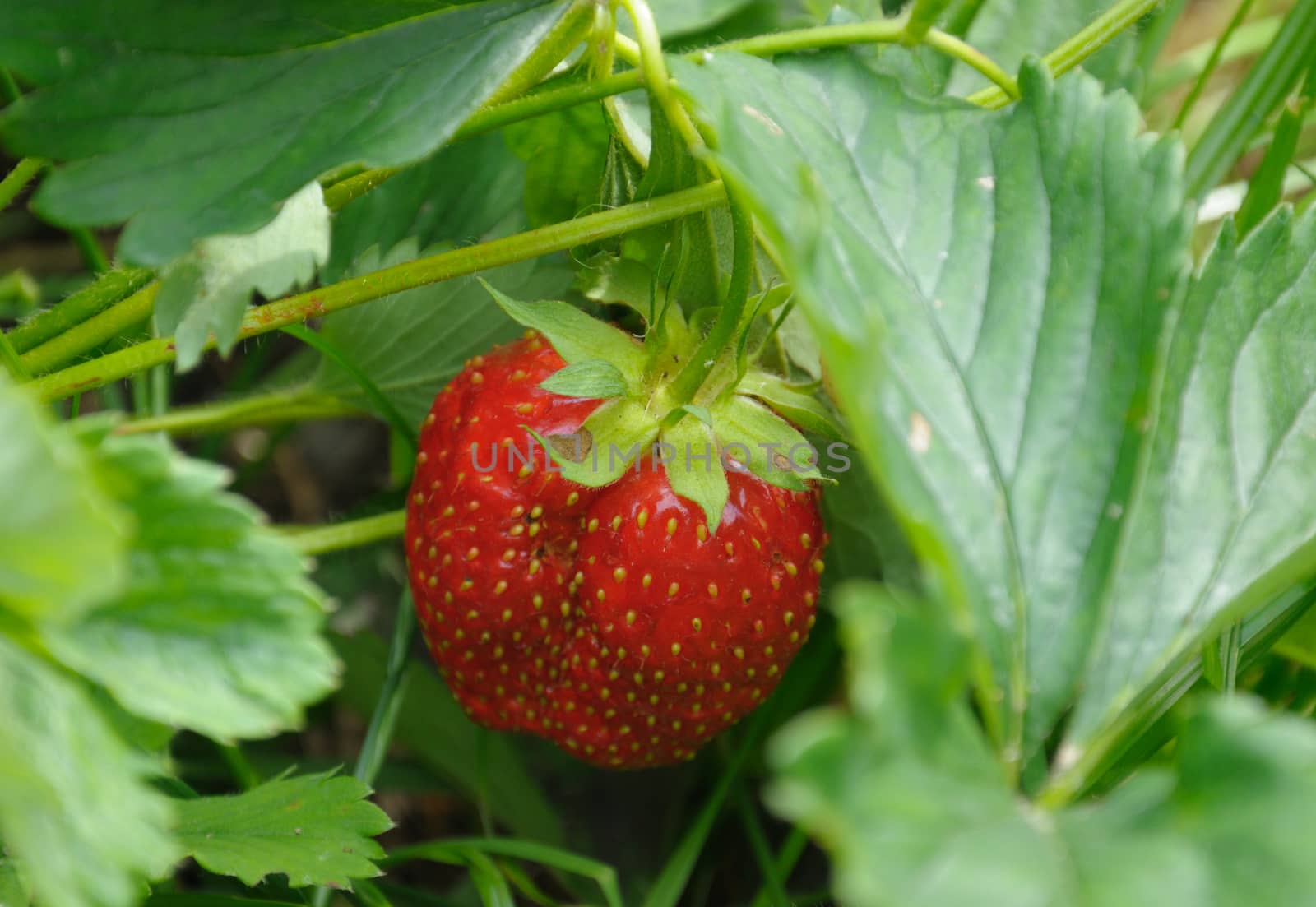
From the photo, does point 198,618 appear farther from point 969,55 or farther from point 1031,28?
point 1031,28

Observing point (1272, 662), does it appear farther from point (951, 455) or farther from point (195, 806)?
point (195, 806)

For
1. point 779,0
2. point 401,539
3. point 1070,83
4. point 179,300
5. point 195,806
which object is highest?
point 1070,83

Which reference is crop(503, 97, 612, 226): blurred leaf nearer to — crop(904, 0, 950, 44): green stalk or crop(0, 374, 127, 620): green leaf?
crop(904, 0, 950, 44): green stalk

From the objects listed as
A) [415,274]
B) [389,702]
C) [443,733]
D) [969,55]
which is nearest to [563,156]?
[415,274]

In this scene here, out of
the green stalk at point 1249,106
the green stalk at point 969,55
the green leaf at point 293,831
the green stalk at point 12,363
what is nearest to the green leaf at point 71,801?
the green leaf at point 293,831

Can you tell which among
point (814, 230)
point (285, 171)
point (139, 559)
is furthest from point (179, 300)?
point (814, 230)

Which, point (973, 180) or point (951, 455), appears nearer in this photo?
point (951, 455)
